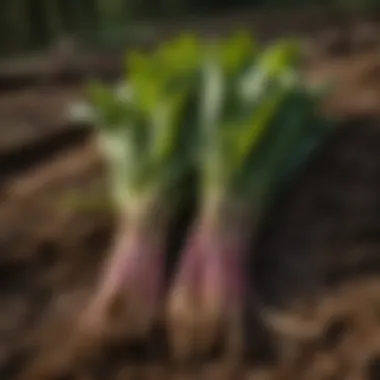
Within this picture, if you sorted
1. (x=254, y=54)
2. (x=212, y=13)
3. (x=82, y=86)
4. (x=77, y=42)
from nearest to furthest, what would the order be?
(x=254, y=54) → (x=82, y=86) → (x=77, y=42) → (x=212, y=13)

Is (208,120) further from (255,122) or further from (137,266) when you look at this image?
(137,266)

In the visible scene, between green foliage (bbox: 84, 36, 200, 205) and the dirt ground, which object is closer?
the dirt ground

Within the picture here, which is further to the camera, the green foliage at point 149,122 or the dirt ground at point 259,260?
the green foliage at point 149,122

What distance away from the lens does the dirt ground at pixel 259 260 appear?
853mm

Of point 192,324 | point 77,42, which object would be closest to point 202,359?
point 192,324

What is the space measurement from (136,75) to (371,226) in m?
0.28

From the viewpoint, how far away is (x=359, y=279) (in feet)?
3.04

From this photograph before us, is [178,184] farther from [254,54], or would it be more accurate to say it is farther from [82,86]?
[82,86]

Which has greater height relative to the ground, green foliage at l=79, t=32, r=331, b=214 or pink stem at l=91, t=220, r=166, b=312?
green foliage at l=79, t=32, r=331, b=214

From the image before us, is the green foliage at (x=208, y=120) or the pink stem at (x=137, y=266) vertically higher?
the green foliage at (x=208, y=120)

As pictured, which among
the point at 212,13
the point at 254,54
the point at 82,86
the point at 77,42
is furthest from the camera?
the point at 212,13

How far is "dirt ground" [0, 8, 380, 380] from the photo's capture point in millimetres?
853

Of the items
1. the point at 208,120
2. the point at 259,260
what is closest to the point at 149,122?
the point at 208,120

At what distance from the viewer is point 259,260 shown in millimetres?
949
